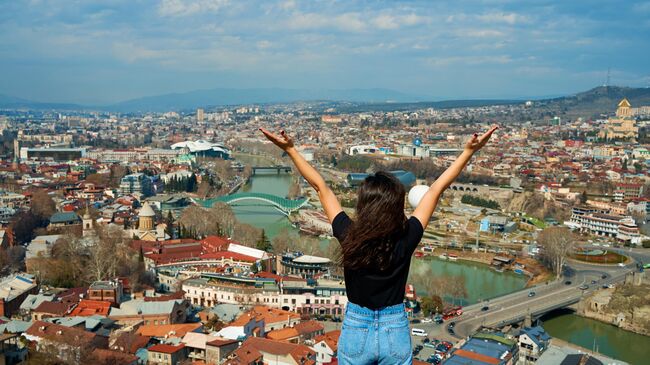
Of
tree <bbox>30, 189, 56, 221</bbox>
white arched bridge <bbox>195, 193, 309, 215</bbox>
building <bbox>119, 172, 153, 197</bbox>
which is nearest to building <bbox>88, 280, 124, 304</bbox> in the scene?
tree <bbox>30, 189, 56, 221</bbox>

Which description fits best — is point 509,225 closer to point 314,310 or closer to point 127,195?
point 314,310

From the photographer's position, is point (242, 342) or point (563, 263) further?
point (563, 263)

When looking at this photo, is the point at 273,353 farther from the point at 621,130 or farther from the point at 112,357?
the point at 621,130

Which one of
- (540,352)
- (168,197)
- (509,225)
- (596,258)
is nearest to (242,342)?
(540,352)

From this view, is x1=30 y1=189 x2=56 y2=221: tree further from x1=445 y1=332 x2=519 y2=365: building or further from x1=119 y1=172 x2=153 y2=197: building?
x1=445 y1=332 x2=519 y2=365: building

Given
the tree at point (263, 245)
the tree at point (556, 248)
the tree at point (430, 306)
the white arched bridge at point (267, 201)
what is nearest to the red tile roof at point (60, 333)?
the tree at point (430, 306)

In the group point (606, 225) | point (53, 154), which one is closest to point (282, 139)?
point (606, 225)
